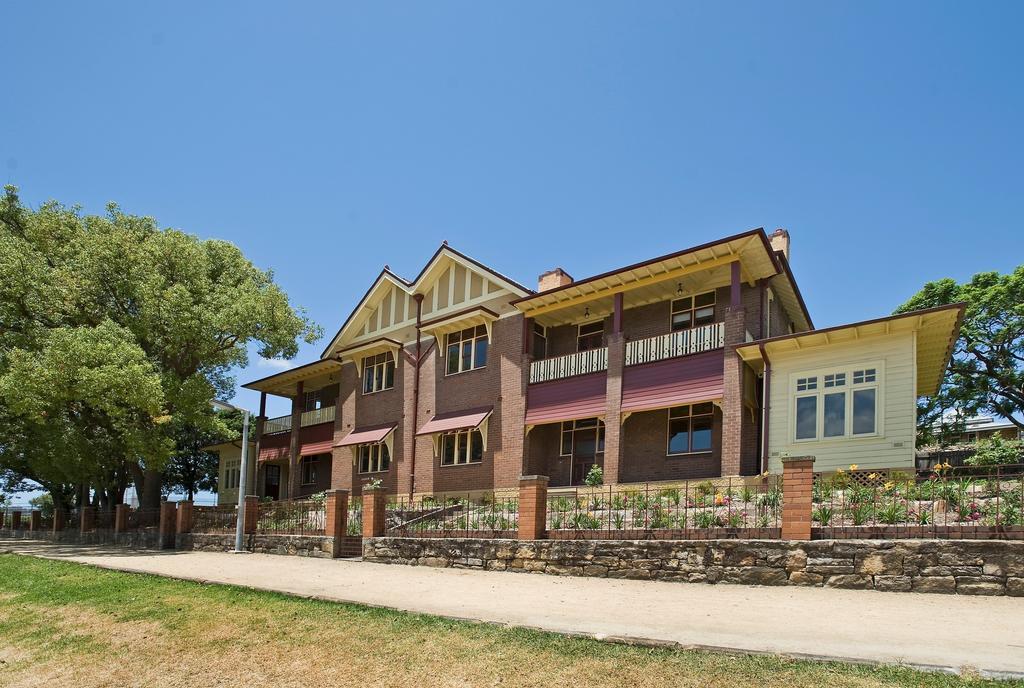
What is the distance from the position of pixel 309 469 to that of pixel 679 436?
21192 millimetres

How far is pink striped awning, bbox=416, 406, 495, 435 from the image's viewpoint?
26862 millimetres

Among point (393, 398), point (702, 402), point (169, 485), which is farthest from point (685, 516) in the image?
point (169, 485)

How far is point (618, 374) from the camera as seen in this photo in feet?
78.6

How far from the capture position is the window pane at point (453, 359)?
29094mm

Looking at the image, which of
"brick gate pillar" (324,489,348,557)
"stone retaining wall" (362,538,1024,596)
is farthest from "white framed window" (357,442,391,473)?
"stone retaining wall" (362,538,1024,596)

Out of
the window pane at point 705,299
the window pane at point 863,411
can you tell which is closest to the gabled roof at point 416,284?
the window pane at point 705,299

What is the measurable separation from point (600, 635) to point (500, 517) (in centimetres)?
893

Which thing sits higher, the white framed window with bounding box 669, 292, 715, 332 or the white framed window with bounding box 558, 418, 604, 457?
the white framed window with bounding box 669, 292, 715, 332

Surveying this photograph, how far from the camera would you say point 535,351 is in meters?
27.5

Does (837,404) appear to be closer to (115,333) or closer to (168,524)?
(168,524)

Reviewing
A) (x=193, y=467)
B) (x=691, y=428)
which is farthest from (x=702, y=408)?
(x=193, y=467)

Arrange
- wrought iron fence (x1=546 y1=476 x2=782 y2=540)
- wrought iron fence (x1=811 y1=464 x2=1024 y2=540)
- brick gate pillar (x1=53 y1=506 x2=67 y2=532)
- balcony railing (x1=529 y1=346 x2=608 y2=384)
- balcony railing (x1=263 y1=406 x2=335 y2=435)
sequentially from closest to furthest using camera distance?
wrought iron fence (x1=811 y1=464 x2=1024 y2=540), wrought iron fence (x1=546 y1=476 x2=782 y2=540), balcony railing (x1=529 y1=346 x2=608 y2=384), brick gate pillar (x1=53 y1=506 x2=67 y2=532), balcony railing (x1=263 y1=406 x2=335 y2=435)

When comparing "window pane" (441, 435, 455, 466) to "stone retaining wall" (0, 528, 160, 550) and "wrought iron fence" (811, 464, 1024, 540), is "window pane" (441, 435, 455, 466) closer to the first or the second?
"stone retaining wall" (0, 528, 160, 550)

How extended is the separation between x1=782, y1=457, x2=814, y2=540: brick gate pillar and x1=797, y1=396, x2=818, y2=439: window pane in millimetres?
7501
